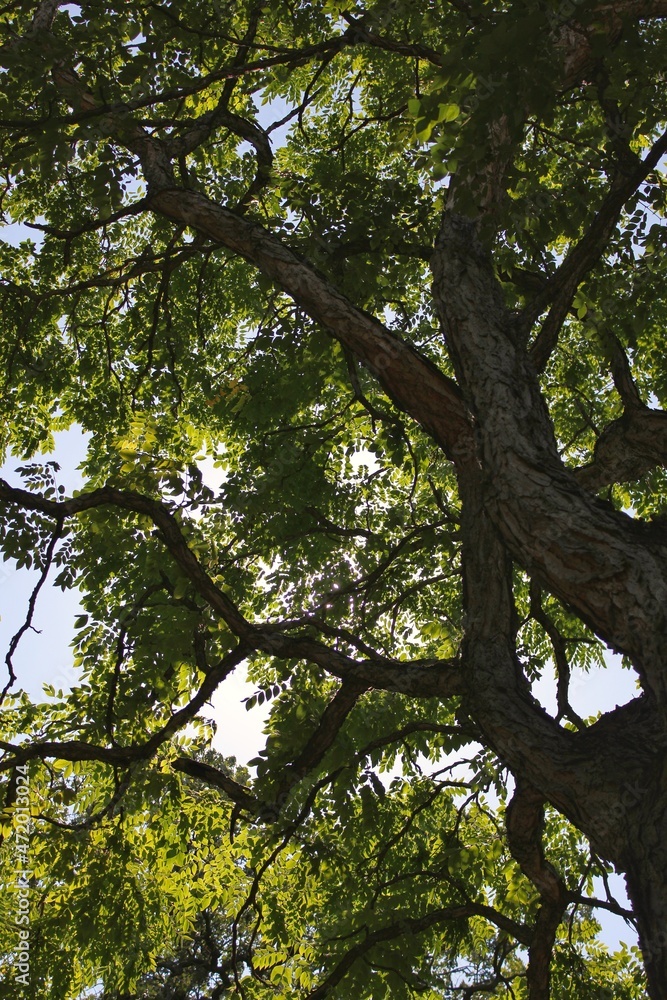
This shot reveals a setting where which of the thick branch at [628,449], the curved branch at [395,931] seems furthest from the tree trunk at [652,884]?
the curved branch at [395,931]

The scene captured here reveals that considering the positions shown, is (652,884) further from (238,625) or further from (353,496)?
(353,496)

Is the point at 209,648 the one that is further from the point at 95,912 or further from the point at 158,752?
the point at 95,912

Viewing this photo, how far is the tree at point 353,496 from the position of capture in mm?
3434

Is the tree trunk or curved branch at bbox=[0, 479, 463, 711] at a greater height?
curved branch at bbox=[0, 479, 463, 711]

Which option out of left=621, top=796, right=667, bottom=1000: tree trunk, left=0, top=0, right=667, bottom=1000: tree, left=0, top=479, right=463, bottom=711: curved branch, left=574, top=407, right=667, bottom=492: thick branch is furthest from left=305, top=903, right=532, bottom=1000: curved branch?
left=574, top=407, right=667, bottom=492: thick branch

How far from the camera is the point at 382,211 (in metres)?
5.92

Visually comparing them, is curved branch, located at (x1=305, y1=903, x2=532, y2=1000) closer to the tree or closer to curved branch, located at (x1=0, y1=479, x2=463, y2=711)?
the tree

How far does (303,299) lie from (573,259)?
1610 millimetres

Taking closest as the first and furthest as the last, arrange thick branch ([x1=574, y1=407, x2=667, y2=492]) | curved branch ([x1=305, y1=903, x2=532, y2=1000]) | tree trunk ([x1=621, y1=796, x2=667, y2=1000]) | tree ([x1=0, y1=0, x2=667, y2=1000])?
1. tree trunk ([x1=621, y1=796, x2=667, y2=1000])
2. tree ([x1=0, y1=0, x2=667, y2=1000])
3. thick branch ([x1=574, y1=407, x2=667, y2=492])
4. curved branch ([x1=305, y1=903, x2=532, y2=1000])

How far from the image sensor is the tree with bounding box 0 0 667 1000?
135 inches

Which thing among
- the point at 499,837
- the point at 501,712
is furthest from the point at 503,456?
the point at 499,837

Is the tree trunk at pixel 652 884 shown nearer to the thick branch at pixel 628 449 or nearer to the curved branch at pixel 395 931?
the thick branch at pixel 628 449

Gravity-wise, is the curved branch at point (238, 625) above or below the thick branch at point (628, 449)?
below

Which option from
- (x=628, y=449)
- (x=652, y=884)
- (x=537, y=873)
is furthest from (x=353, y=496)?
(x=652, y=884)
